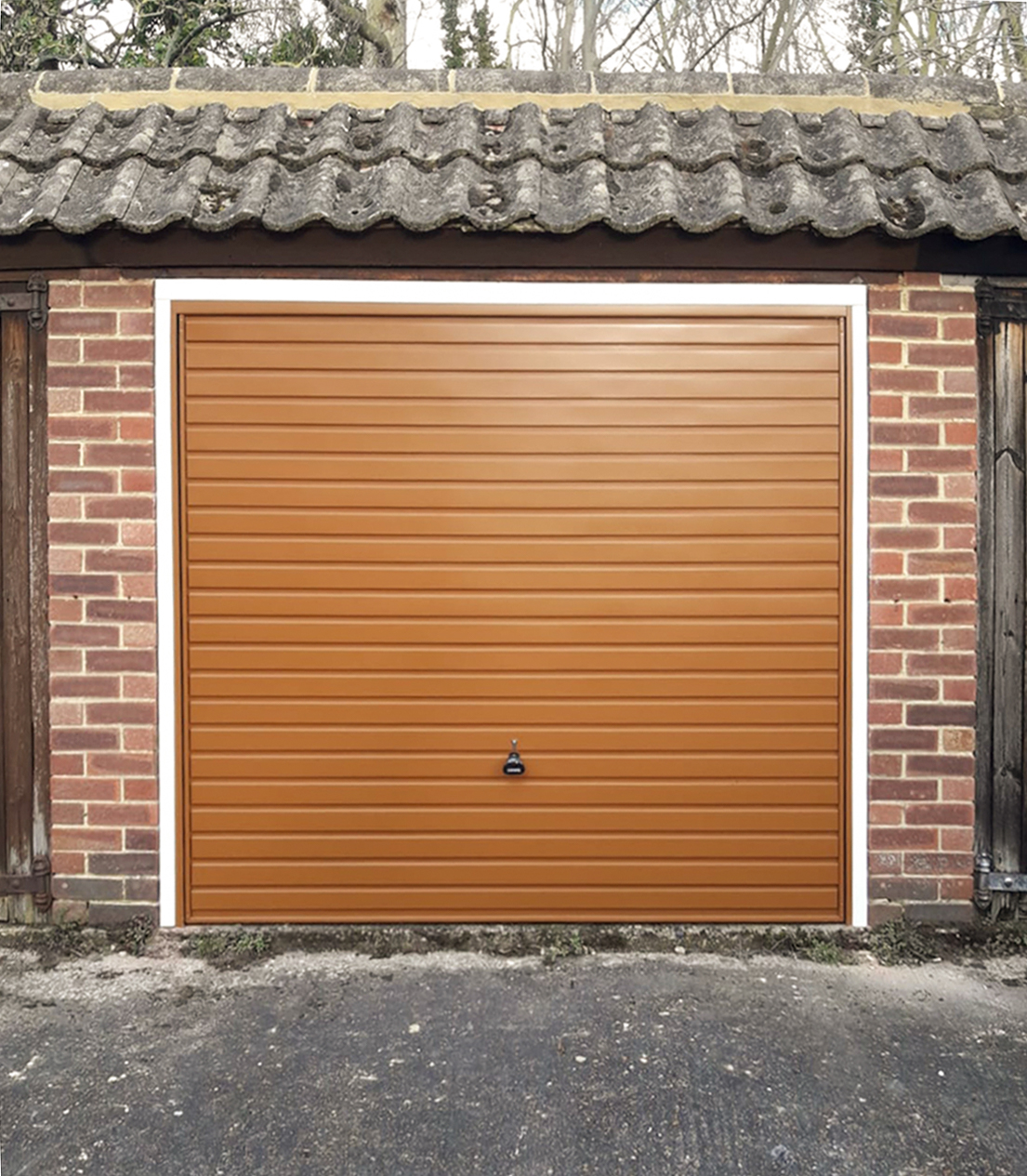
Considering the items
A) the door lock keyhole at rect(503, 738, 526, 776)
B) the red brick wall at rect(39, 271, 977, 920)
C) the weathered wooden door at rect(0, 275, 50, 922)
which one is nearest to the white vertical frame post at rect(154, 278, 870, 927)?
the red brick wall at rect(39, 271, 977, 920)

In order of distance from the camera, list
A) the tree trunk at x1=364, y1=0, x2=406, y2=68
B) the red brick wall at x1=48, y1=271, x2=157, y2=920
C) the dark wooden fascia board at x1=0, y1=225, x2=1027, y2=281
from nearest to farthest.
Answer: the dark wooden fascia board at x1=0, y1=225, x2=1027, y2=281, the red brick wall at x1=48, y1=271, x2=157, y2=920, the tree trunk at x1=364, y1=0, x2=406, y2=68

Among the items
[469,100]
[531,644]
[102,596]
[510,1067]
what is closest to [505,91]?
[469,100]

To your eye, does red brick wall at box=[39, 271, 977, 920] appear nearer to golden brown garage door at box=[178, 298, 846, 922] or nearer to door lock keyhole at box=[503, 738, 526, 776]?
A: golden brown garage door at box=[178, 298, 846, 922]

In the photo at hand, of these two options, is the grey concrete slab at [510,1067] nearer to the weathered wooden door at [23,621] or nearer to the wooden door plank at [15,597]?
the weathered wooden door at [23,621]

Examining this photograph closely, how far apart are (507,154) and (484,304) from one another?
2.10 feet

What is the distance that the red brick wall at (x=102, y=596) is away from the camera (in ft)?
13.6

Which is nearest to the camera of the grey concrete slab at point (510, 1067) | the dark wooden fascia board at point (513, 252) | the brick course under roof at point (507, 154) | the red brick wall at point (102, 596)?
the grey concrete slab at point (510, 1067)

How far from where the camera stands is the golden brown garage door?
13.9 feet

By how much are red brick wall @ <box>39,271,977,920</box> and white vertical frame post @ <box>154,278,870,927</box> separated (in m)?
0.05

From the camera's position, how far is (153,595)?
417 centimetres

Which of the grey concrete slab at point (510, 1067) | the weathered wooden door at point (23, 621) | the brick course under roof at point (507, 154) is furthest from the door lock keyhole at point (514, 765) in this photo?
the brick course under roof at point (507, 154)

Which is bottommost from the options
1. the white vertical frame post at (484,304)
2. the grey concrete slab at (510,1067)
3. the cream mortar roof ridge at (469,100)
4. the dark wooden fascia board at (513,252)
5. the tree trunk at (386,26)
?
the grey concrete slab at (510,1067)

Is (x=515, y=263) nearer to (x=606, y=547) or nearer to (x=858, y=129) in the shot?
(x=606, y=547)

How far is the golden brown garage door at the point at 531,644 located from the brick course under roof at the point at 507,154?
Answer: 0.63 meters
